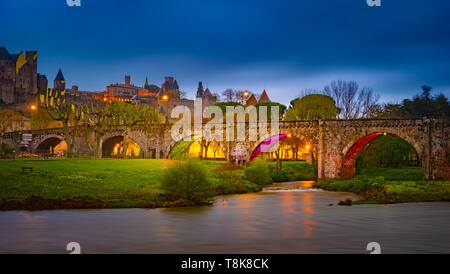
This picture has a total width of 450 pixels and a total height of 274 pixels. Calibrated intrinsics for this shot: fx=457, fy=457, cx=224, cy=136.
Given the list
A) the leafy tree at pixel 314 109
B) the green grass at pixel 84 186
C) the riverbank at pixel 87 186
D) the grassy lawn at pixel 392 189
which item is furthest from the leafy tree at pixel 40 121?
the grassy lawn at pixel 392 189

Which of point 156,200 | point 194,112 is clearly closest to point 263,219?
point 156,200

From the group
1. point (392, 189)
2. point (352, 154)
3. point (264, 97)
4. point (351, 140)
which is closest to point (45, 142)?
point (264, 97)

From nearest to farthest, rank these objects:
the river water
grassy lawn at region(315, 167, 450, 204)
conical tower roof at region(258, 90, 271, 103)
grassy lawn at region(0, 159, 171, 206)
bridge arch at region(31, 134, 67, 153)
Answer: the river water < grassy lawn at region(0, 159, 171, 206) < grassy lawn at region(315, 167, 450, 204) < bridge arch at region(31, 134, 67, 153) < conical tower roof at region(258, 90, 271, 103)

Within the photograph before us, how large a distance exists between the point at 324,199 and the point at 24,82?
145 meters

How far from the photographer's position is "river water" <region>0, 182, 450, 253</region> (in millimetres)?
16781

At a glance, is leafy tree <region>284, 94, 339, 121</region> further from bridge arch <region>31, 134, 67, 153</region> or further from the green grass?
bridge arch <region>31, 134, 67, 153</region>

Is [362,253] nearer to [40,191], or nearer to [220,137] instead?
[40,191]

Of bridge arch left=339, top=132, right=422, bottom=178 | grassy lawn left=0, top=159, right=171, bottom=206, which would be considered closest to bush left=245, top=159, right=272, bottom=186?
bridge arch left=339, top=132, right=422, bottom=178

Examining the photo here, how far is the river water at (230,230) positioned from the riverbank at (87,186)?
137 centimetres

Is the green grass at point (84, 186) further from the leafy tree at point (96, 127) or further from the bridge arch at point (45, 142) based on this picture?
the bridge arch at point (45, 142)

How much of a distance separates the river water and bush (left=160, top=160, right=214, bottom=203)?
1114 mm

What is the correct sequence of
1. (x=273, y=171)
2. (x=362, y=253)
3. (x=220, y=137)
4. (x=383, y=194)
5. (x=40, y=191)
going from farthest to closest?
(x=220, y=137)
(x=273, y=171)
(x=383, y=194)
(x=40, y=191)
(x=362, y=253)

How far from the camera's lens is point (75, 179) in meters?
31.8

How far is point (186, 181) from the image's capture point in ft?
90.1
